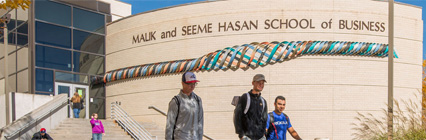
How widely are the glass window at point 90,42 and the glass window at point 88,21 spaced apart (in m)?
0.36

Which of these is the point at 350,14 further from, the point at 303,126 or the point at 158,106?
the point at 158,106

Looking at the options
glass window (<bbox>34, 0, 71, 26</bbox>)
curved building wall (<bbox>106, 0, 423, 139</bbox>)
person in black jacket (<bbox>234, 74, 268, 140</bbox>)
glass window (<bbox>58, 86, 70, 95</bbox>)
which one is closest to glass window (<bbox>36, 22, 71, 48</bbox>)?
glass window (<bbox>34, 0, 71, 26</bbox>)

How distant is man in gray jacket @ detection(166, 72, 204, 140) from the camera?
589 centimetres

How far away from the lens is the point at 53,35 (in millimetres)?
26219

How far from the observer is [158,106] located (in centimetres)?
2389

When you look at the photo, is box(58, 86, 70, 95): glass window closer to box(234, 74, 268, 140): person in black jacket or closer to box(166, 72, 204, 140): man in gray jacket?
box(234, 74, 268, 140): person in black jacket

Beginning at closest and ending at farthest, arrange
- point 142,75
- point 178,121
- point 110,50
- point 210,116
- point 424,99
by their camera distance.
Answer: point 178,121 → point 424,99 → point 210,116 → point 142,75 → point 110,50

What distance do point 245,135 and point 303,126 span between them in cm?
1498

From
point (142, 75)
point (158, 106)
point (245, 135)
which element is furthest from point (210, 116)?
point (245, 135)

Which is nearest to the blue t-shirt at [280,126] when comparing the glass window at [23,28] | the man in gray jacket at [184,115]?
the man in gray jacket at [184,115]

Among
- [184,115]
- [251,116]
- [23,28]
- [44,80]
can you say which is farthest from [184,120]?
[23,28]

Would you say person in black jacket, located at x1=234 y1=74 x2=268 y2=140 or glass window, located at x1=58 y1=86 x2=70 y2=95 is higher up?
person in black jacket, located at x1=234 y1=74 x2=268 y2=140

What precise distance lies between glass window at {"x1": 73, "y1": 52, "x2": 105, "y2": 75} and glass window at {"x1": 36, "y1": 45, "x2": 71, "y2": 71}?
52cm

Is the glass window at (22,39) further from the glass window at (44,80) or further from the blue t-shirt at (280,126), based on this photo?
the blue t-shirt at (280,126)
